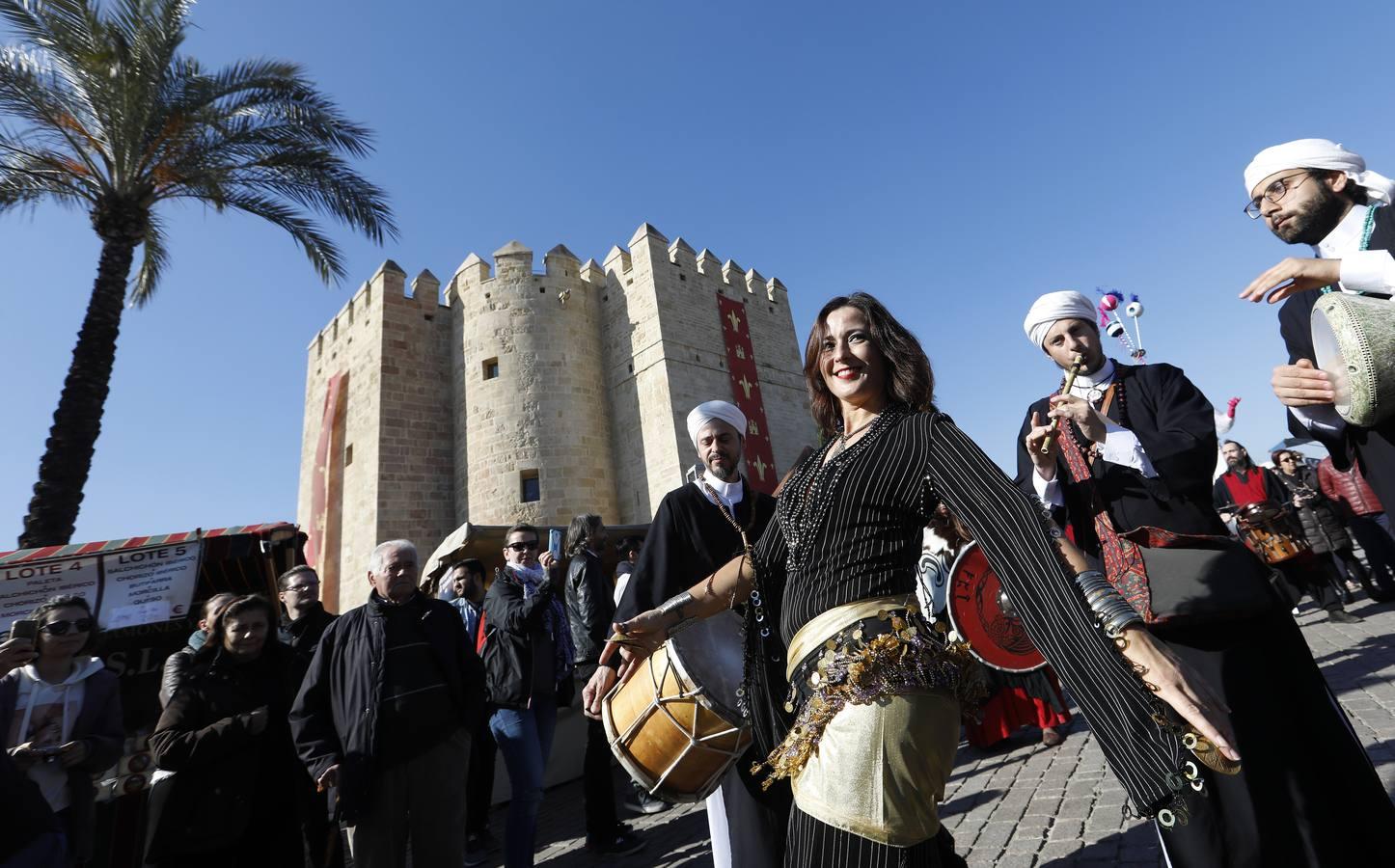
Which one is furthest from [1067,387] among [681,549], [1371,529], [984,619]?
[1371,529]

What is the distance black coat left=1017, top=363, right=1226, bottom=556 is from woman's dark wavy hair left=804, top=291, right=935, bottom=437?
0.52m

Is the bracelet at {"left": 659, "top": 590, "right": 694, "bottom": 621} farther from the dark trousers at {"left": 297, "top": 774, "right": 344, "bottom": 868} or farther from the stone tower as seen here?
the stone tower

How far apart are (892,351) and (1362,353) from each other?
98 centimetres

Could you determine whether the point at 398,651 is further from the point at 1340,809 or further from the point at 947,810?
the point at 1340,809

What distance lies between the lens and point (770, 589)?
5.99 feet

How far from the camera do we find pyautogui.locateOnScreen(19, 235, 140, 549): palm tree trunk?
7637mm

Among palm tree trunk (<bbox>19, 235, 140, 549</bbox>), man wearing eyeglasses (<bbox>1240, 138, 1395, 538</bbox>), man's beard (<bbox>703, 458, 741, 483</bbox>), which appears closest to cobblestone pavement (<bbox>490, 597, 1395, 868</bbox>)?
man wearing eyeglasses (<bbox>1240, 138, 1395, 538</bbox>)

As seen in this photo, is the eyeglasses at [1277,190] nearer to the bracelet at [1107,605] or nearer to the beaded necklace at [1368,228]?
the beaded necklace at [1368,228]

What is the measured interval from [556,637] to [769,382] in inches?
746

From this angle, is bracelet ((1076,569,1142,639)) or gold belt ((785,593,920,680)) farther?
gold belt ((785,593,920,680))

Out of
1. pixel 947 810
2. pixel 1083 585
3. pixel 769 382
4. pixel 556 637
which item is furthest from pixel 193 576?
pixel 769 382

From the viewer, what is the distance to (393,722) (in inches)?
125

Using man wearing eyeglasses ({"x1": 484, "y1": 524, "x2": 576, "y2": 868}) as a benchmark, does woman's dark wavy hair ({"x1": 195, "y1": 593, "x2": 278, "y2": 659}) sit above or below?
above

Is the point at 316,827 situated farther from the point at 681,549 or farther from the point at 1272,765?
the point at 1272,765
